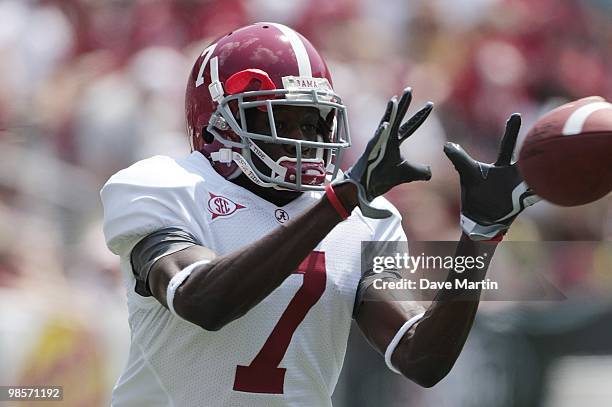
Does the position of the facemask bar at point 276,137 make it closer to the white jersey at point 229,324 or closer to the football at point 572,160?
the white jersey at point 229,324

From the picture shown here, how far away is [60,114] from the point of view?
4.09 meters

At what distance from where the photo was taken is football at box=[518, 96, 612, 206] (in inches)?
81.7

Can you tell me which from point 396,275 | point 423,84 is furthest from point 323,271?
point 423,84

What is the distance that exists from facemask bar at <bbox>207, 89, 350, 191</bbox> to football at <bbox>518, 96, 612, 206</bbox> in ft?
1.51

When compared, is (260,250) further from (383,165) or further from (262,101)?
(262,101)

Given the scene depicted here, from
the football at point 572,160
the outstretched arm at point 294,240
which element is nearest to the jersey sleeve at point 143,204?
the outstretched arm at point 294,240

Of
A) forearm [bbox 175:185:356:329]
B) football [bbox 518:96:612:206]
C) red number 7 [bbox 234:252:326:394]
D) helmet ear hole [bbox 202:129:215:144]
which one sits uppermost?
football [bbox 518:96:612:206]

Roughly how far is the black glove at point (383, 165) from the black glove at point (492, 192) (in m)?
0.16

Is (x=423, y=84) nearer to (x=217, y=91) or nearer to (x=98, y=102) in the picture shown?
(x=98, y=102)

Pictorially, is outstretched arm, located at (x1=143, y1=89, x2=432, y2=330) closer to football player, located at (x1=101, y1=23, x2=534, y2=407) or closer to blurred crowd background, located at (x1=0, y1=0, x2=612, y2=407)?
football player, located at (x1=101, y1=23, x2=534, y2=407)

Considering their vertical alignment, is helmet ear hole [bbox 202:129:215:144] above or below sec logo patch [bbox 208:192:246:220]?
above

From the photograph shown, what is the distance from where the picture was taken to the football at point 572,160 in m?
2.07

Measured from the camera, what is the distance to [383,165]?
2.00 metres

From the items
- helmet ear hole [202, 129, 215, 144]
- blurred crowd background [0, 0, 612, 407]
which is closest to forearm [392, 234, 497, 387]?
helmet ear hole [202, 129, 215, 144]
